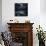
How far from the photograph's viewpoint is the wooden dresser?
6.13 m

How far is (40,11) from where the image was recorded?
667cm

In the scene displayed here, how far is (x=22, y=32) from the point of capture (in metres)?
6.20

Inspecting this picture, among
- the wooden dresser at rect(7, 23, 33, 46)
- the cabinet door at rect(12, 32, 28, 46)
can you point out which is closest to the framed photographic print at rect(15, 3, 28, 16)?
the wooden dresser at rect(7, 23, 33, 46)

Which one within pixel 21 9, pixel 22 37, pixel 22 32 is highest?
pixel 21 9

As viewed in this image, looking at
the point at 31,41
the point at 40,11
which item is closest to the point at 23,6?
the point at 40,11

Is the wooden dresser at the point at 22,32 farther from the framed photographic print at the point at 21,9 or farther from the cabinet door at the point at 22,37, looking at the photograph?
the framed photographic print at the point at 21,9

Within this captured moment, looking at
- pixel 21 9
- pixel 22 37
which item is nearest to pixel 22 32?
pixel 22 37

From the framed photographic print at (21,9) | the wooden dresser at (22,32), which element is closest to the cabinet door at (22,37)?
the wooden dresser at (22,32)

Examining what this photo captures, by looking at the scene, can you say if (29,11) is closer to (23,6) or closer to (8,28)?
(23,6)

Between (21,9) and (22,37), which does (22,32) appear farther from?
(21,9)

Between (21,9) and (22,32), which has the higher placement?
(21,9)

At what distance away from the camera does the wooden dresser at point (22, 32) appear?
20.1 feet

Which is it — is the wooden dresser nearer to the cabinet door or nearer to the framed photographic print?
the cabinet door

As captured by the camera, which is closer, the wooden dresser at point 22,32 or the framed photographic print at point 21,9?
the wooden dresser at point 22,32
